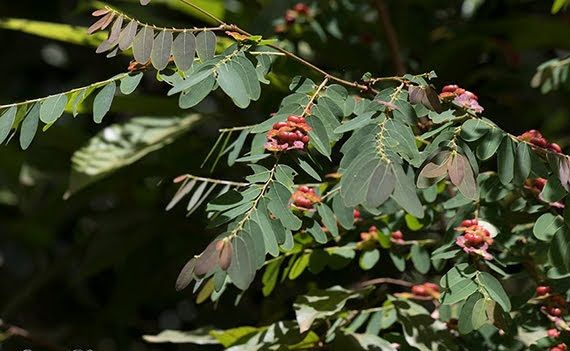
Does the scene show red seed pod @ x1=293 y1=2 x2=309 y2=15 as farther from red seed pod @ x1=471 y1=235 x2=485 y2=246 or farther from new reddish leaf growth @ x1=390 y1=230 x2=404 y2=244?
red seed pod @ x1=471 y1=235 x2=485 y2=246

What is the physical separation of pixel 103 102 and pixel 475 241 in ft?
1.38

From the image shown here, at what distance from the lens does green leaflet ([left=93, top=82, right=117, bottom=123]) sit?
980 mm

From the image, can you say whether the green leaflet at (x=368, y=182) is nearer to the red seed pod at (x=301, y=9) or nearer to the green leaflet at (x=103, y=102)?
the green leaflet at (x=103, y=102)

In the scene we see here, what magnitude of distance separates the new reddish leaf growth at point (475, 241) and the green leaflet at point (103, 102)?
1.30 ft

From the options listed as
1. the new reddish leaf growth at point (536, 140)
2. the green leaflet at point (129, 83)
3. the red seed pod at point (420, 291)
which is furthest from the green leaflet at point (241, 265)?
the red seed pod at point (420, 291)

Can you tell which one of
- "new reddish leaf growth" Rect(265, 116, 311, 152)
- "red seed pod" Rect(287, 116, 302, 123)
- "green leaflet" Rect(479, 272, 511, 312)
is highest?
"red seed pod" Rect(287, 116, 302, 123)

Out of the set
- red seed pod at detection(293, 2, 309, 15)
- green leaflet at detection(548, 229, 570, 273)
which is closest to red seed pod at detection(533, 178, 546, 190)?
green leaflet at detection(548, 229, 570, 273)

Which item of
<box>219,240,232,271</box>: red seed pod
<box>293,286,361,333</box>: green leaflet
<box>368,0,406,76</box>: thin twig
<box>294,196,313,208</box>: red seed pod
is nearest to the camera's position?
<box>219,240,232,271</box>: red seed pod

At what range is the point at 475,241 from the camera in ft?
3.19

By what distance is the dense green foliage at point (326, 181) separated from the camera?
3.02 ft

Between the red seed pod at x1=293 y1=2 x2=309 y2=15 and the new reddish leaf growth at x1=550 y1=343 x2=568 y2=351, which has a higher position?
the red seed pod at x1=293 y1=2 x2=309 y2=15

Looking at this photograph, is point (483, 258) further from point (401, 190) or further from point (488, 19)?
point (488, 19)

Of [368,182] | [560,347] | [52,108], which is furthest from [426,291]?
[52,108]

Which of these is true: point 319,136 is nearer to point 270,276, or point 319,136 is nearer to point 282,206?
point 282,206
